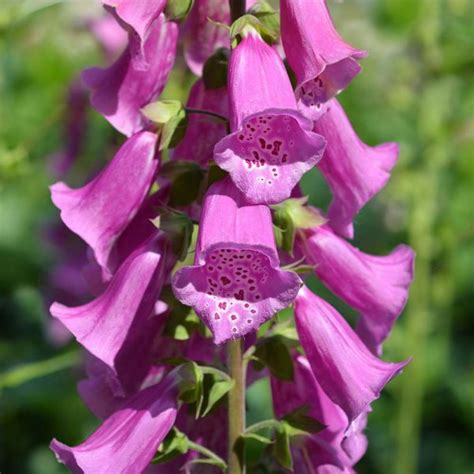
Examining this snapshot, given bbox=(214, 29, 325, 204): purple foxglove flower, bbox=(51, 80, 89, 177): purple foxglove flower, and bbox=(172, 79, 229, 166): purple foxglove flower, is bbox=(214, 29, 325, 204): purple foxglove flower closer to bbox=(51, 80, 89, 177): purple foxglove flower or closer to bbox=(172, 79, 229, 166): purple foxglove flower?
bbox=(172, 79, 229, 166): purple foxglove flower

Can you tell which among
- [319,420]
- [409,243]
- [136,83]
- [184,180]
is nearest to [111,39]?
[409,243]

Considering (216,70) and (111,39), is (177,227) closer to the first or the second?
(216,70)

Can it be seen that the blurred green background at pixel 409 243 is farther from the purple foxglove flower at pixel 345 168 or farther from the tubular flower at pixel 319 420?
the purple foxglove flower at pixel 345 168

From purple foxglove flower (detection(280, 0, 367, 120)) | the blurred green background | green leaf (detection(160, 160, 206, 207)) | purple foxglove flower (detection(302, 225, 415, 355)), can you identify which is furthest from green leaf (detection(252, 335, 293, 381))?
the blurred green background

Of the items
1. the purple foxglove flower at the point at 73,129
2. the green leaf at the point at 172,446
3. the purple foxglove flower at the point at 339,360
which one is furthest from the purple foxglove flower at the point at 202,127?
the purple foxglove flower at the point at 73,129

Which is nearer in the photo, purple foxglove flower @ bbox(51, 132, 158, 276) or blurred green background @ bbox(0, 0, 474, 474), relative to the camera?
purple foxglove flower @ bbox(51, 132, 158, 276)

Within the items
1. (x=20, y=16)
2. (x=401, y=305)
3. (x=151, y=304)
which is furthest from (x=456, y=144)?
(x=151, y=304)

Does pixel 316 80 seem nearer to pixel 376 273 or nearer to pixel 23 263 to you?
pixel 376 273
